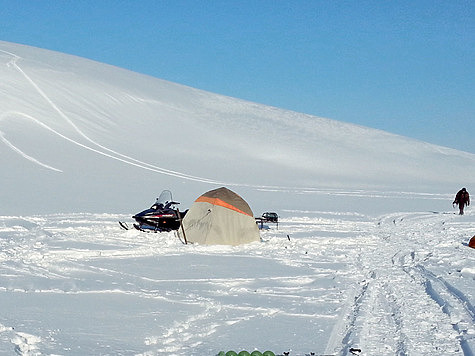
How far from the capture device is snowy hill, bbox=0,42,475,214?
28.2 m

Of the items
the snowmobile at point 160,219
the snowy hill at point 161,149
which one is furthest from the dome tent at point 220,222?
the snowy hill at point 161,149

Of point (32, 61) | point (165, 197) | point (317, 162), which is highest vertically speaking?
point (32, 61)

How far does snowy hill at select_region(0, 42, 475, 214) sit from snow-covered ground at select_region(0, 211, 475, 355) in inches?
335

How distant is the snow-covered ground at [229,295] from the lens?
244 inches

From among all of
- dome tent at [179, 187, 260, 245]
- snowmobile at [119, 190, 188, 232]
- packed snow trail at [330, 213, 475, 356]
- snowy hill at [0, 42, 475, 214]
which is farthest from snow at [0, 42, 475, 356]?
snowmobile at [119, 190, 188, 232]

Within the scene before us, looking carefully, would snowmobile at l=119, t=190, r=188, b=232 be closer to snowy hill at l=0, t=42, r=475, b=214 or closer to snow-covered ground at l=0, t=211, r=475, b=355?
snow-covered ground at l=0, t=211, r=475, b=355

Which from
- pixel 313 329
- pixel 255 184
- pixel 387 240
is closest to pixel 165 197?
pixel 387 240

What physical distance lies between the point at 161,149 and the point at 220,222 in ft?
98.4

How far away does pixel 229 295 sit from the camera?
28.1 ft

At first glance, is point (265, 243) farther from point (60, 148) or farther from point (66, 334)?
point (60, 148)

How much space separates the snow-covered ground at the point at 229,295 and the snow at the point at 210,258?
1.4 inches

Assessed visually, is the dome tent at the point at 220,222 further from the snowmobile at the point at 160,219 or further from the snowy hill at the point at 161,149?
the snowy hill at the point at 161,149

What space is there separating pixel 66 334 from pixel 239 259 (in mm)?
5861

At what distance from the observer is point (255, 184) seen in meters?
34.5
